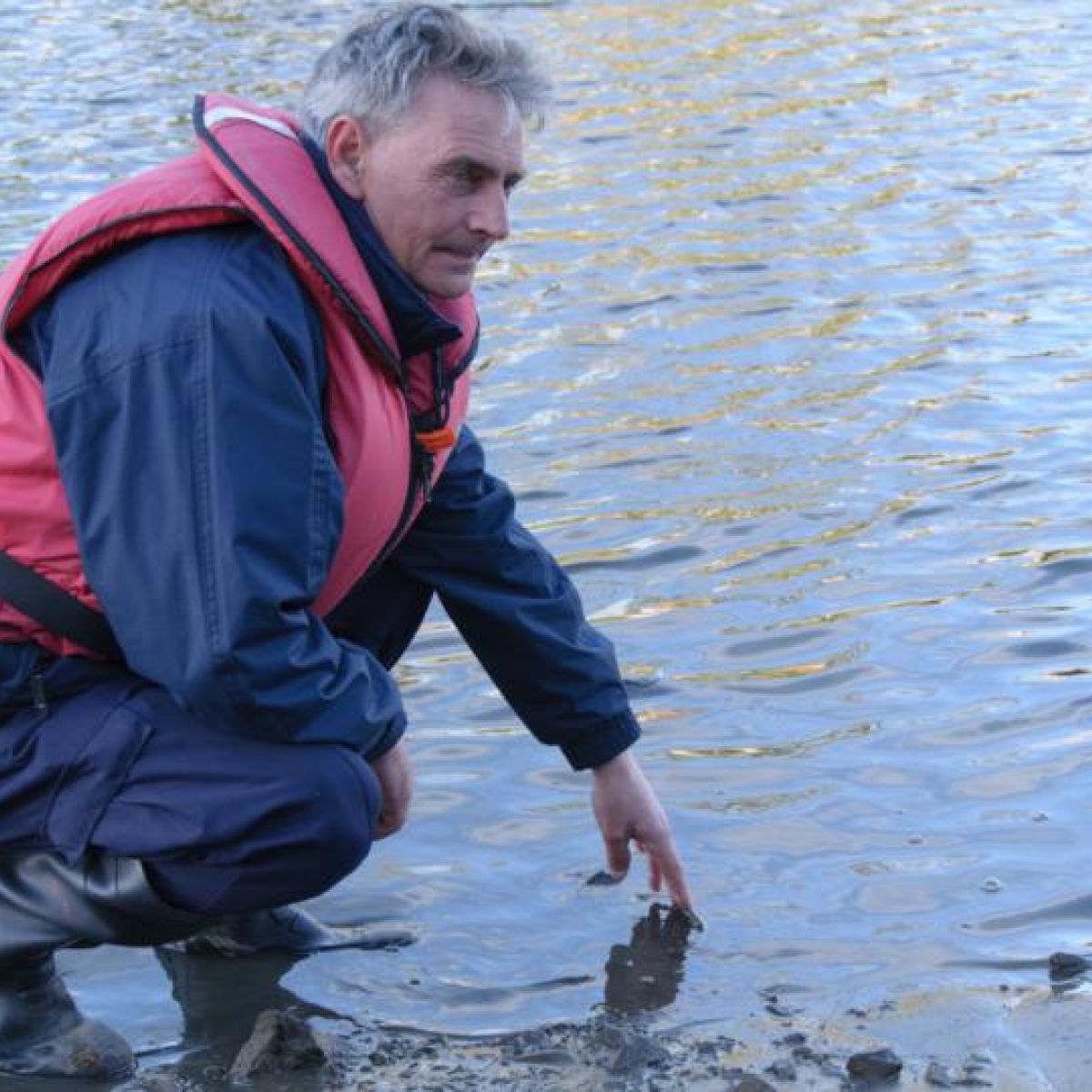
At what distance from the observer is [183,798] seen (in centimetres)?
360

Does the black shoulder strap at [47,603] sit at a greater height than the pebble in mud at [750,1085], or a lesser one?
greater

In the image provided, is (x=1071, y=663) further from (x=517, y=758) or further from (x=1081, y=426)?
(x=1081, y=426)

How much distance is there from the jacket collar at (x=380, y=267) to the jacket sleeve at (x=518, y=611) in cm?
51

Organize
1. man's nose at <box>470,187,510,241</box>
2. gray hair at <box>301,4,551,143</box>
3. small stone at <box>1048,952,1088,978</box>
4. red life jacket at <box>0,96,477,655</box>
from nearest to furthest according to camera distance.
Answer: red life jacket at <box>0,96,477,655</box> < gray hair at <box>301,4,551,143</box> < man's nose at <box>470,187,510,241</box> < small stone at <box>1048,952,1088,978</box>

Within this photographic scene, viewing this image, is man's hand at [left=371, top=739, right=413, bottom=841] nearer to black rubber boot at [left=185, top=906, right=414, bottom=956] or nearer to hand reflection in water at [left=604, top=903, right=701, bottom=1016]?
black rubber boot at [left=185, top=906, right=414, bottom=956]

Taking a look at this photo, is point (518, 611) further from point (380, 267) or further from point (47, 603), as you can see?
point (47, 603)

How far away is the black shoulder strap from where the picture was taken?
3566mm

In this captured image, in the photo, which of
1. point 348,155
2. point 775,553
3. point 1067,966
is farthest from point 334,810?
point 775,553

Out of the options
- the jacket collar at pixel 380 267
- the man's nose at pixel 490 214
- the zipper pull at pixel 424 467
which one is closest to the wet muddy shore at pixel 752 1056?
the zipper pull at pixel 424 467

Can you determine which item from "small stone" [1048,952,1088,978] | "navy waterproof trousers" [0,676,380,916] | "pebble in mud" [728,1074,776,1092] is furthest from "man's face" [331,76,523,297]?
"small stone" [1048,952,1088,978]

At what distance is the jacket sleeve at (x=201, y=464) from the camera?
10.9 feet

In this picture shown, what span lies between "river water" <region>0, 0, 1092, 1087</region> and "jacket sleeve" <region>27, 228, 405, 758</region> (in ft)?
3.08

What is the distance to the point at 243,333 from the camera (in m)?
3.35

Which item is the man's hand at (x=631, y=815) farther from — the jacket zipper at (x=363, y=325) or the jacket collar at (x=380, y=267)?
the jacket collar at (x=380, y=267)
